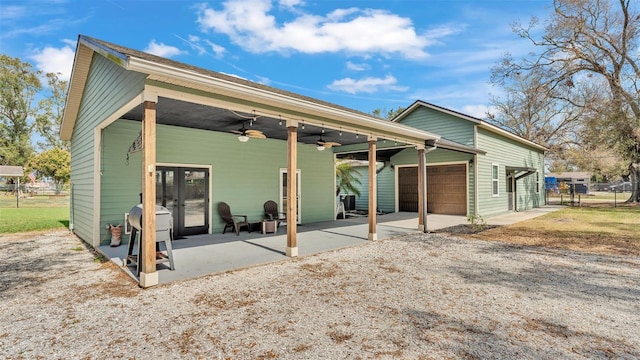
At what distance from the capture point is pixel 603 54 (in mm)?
17875

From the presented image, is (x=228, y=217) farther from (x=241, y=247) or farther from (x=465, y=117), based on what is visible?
(x=465, y=117)

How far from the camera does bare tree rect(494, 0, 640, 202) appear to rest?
56.0ft

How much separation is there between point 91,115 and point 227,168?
10.7ft

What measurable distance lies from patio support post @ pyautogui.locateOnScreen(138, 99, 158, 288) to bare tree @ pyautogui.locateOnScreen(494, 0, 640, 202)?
2199cm

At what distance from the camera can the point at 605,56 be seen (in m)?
17.9

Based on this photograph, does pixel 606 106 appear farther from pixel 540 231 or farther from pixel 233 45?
pixel 233 45

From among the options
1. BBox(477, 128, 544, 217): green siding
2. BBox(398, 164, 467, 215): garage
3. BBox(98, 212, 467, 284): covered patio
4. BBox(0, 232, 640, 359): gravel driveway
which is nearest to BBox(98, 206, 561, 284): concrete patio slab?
BBox(98, 212, 467, 284): covered patio

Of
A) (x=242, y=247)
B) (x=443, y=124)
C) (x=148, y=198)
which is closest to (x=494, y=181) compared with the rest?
(x=443, y=124)

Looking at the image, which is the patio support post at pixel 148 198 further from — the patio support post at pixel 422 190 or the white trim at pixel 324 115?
the patio support post at pixel 422 190

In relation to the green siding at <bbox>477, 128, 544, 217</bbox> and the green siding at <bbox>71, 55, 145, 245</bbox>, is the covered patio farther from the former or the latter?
the green siding at <bbox>477, 128, 544, 217</bbox>

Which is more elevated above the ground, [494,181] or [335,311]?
[494,181]

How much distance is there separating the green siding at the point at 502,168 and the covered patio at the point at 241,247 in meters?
4.42

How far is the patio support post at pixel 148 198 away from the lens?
4.09m

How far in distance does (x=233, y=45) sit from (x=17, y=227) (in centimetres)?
1208
